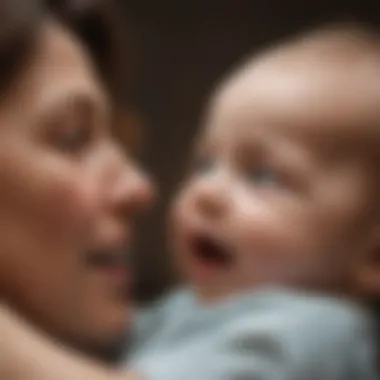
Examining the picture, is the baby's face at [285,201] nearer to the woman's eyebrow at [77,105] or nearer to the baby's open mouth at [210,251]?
the baby's open mouth at [210,251]

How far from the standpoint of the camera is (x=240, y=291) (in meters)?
0.74

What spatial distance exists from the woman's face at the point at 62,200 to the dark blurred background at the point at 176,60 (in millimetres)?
240

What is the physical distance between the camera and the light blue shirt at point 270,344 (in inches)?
25.6

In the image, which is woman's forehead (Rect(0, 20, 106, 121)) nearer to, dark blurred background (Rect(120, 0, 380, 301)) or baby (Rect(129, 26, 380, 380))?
baby (Rect(129, 26, 380, 380))

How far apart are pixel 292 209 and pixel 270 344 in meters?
0.13

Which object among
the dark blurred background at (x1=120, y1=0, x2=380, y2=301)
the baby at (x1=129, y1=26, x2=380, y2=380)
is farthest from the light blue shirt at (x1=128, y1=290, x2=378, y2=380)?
the dark blurred background at (x1=120, y1=0, x2=380, y2=301)

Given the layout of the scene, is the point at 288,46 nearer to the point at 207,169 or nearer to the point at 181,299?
the point at 207,169

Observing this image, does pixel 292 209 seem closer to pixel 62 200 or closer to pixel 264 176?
pixel 264 176

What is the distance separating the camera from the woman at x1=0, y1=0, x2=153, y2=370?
67 centimetres

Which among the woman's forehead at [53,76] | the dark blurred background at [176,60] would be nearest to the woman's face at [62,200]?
the woman's forehead at [53,76]

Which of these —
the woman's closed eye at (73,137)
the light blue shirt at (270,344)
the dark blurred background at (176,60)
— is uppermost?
the dark blurred background at (176,60)

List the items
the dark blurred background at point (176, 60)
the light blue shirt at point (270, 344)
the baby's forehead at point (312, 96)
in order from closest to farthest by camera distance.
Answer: the light blue shirt at point (270, 344) → the baby's forehead at point (312, 96) → the dark blurred background at point (176, 60)

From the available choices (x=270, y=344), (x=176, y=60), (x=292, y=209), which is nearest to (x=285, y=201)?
(x=292, y=209)

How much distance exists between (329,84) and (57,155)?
0.22 m
